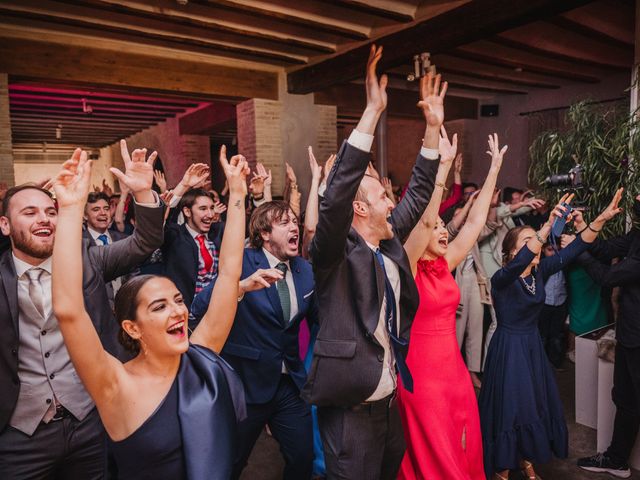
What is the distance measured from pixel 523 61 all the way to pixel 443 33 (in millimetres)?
2687

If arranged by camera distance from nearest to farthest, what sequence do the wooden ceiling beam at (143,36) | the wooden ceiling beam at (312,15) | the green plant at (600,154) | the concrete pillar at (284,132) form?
the green plant at (600,154) < the wooden ceiling beam at (312,15) < the wooden ceiling beam at (143,36) < the concrete pillar at (284,132)

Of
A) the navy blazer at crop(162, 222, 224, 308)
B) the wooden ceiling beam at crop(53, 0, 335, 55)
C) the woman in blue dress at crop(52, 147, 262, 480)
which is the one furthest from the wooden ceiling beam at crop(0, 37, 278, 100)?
the woman in blue dress at crop(52, 147, 262, 480)

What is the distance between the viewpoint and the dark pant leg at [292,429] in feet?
7.20

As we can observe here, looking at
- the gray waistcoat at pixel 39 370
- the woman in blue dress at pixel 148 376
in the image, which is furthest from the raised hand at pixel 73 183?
the gray waistcoat at pixel 39 370

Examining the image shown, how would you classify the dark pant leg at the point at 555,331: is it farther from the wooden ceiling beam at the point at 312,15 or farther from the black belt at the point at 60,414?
A: the black belt at the point at 60,414

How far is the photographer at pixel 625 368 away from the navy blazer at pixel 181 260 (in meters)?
2.43

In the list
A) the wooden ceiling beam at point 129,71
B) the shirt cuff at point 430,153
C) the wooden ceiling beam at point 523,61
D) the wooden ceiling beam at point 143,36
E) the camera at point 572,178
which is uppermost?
the wooden ceiling beam at point 523,61

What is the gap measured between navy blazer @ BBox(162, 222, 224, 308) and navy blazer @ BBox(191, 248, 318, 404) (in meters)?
1.09

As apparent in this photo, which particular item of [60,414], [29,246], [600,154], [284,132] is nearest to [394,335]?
[60,414]

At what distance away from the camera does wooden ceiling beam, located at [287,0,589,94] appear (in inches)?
164

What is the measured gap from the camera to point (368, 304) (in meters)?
1.66

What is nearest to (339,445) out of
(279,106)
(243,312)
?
(243,312)

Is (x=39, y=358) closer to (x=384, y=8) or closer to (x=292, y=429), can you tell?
(x=292, y=429)

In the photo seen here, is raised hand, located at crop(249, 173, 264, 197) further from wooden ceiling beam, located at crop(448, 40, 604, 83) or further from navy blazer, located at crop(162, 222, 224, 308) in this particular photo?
wooden ceiling beam, located at crop(448, 40, 604, 83)
